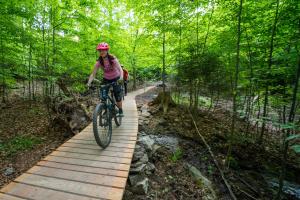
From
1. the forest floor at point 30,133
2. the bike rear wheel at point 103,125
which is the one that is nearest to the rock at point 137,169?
the bike rear wheel at point 103,125

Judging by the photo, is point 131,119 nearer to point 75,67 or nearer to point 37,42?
point 75,67

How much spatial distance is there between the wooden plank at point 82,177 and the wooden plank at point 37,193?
36 cm

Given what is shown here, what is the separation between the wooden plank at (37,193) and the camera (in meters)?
2.54

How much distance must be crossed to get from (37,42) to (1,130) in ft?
12.0

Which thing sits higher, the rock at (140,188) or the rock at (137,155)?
the rock at (137,155)

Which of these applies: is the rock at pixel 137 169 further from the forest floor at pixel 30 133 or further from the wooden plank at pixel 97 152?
the forest floor at pixel 30 133

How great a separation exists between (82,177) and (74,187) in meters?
0.29

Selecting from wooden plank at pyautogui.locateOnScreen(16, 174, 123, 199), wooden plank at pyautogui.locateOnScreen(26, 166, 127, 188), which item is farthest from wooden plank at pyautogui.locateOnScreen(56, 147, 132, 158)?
wooden plank at pyautogui.locateOnScreen(16, 174, 123, 199)

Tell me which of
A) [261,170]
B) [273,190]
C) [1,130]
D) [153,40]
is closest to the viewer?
[273,190]

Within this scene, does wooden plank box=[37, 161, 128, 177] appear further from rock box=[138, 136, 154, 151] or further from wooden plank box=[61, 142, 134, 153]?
rock box=[138, 136, 154, 151]

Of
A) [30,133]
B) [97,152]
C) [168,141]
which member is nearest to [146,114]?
[168,141]

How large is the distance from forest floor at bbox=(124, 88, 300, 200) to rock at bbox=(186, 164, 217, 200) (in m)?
0.09

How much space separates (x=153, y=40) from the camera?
29.7ft

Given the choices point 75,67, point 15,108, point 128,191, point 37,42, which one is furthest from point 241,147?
point 15,108
